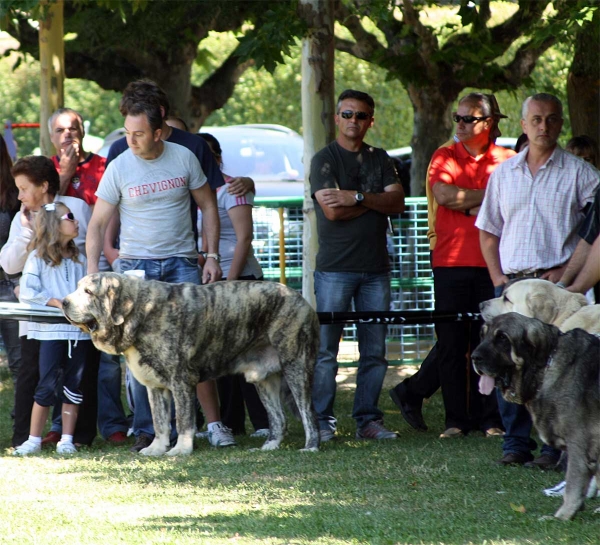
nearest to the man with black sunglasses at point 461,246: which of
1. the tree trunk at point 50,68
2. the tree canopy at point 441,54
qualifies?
the tree canopy at point 441,54

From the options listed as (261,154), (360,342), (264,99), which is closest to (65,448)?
(360,342)

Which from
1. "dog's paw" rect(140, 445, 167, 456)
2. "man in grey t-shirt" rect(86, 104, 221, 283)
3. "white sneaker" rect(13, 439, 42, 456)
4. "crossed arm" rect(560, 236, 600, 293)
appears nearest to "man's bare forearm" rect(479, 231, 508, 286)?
"crossed arm" rect(560, 236, 600, 293)

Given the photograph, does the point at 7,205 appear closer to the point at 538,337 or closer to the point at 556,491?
the point at 538,337

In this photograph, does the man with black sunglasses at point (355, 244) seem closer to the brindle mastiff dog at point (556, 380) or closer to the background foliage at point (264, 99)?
the brindle mastiff dog at point (556, 380)

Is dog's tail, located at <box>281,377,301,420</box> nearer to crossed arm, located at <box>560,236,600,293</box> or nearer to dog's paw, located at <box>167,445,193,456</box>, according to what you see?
dog's paw, located at <box>167,445,193,456</box>

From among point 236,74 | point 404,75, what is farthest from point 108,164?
point 236,74

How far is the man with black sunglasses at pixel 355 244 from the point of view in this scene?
8305 mm

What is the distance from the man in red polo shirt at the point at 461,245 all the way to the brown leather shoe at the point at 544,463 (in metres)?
1.36

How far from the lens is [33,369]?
807cm

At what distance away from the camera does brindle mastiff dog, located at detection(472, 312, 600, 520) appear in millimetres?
5477

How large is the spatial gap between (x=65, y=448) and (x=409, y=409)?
9.33ft

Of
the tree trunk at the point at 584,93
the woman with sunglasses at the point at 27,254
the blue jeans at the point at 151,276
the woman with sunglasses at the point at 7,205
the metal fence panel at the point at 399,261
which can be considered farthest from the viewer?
the metal fence panel at the point at 399,261

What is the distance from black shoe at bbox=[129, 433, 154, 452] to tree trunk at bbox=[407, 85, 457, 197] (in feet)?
25.1

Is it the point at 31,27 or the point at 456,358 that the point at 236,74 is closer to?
the point at 31,27
